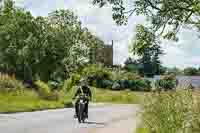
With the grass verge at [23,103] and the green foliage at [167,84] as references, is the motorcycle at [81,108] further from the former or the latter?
the grass verge at [23,103]

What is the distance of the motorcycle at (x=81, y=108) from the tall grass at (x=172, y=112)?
28.0 ft

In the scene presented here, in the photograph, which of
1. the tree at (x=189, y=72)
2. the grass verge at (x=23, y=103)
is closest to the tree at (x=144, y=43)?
the grass verge at (x=23, y=103)

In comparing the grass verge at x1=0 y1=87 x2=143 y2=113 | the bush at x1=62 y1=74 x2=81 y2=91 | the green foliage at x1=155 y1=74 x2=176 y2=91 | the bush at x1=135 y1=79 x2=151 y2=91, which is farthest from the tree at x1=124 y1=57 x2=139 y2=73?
the green foliage at x1=155 y1=74 x2=176 y2=91

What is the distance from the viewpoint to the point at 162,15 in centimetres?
1457

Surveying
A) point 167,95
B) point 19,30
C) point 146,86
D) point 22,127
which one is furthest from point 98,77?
point 167,95

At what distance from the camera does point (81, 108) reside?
80.7 feet

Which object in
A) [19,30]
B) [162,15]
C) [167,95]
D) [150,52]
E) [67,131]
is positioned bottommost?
[67,131]

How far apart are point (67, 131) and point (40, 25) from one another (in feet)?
209

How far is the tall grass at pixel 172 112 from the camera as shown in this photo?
1093 centimetres

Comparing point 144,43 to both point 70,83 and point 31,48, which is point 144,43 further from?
point 31,48

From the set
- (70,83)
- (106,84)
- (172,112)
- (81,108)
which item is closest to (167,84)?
(81,108)

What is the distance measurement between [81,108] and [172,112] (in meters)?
12.1

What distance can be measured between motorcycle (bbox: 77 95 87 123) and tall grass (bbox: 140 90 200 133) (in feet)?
28.0

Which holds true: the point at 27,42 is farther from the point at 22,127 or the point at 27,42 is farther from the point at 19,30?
the point at 22,127
